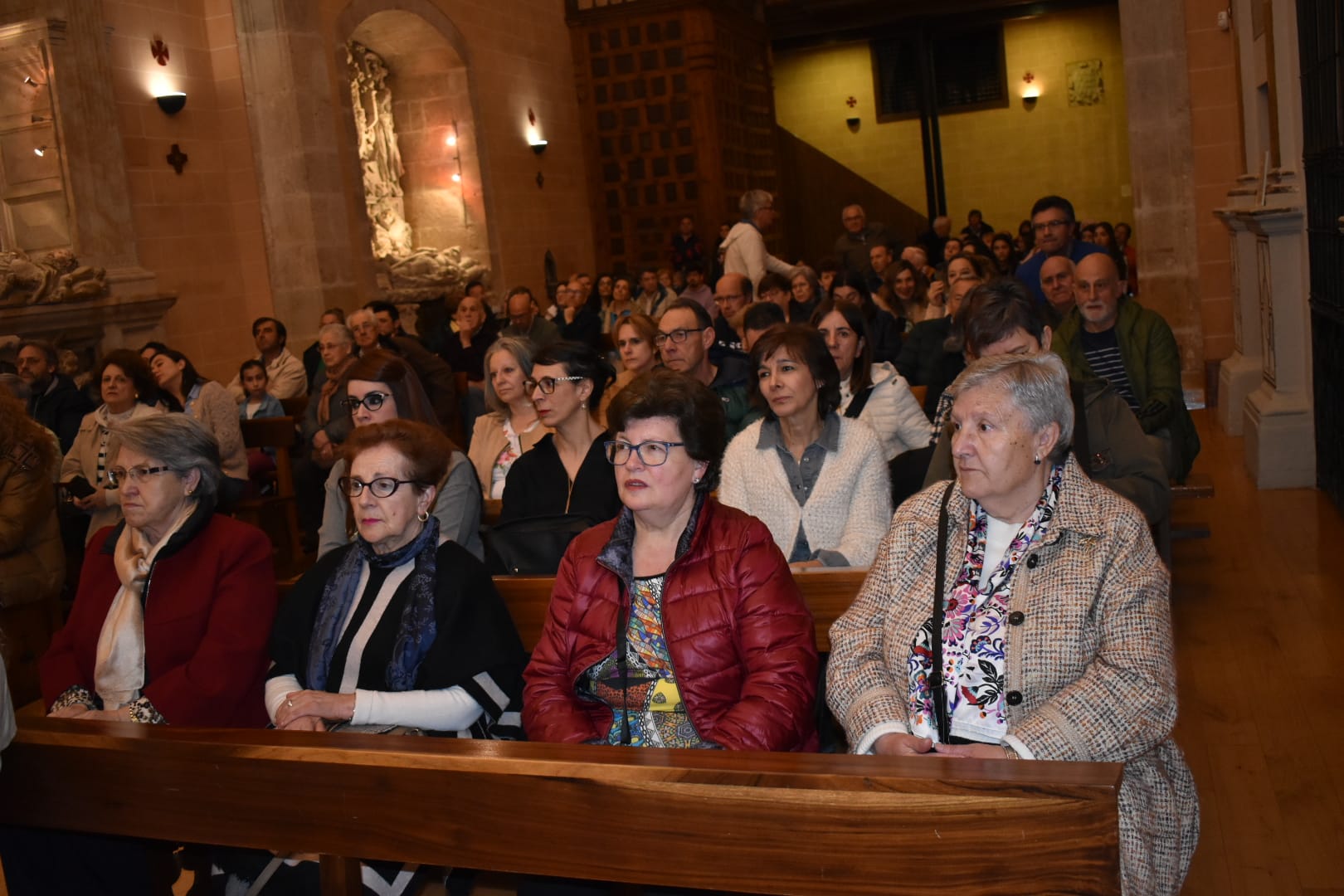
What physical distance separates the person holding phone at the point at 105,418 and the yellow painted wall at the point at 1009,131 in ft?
53.1

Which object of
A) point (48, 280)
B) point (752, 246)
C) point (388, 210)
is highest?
point (388, 210)

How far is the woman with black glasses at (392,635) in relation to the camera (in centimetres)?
262

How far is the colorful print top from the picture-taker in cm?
251

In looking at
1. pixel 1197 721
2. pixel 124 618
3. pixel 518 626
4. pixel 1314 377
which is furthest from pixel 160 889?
pixel 1314 377

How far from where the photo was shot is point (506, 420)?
14.7 ft

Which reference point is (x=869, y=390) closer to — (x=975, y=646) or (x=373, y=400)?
(x=373, y=400)

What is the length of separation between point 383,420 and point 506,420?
943 millimetres

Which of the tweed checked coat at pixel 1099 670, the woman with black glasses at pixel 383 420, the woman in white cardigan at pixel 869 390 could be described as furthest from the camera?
the woman in white cardigan at pixel 869 390

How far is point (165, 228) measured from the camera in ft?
30.1

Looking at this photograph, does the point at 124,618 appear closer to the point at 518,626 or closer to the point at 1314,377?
the point at 518,626

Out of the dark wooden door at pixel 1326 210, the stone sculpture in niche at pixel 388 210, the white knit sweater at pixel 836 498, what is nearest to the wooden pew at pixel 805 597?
the white knit sweater at pixel 836 498

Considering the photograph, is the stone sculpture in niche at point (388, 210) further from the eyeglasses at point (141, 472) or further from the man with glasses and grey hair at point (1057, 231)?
the eyeglasses at point (141, 472)

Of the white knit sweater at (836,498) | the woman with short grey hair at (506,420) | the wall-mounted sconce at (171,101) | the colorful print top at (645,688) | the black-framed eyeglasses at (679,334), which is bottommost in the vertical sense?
the colorful print top at (645,688)

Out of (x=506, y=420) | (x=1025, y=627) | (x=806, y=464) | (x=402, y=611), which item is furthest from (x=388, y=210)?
(x=1025, y=627)
